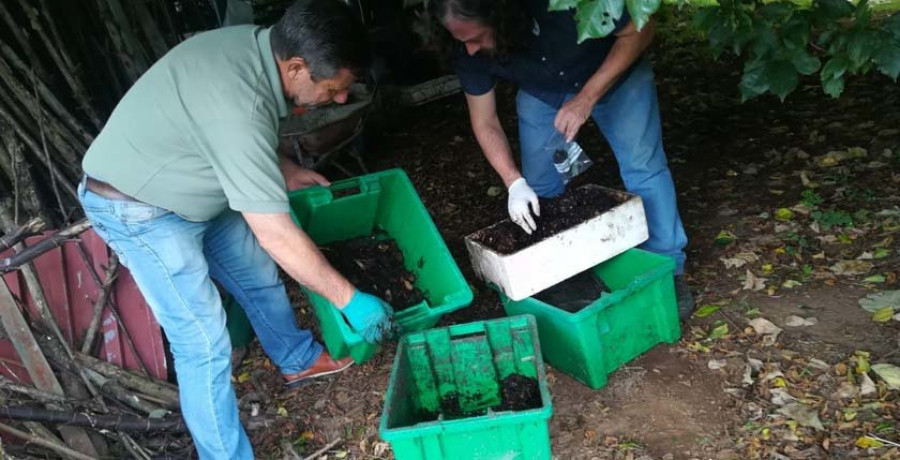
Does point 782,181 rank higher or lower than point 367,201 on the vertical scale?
lower

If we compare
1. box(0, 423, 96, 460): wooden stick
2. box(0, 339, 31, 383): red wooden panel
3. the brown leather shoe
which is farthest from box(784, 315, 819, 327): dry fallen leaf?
box(0, 339, 31, 383): red wooden panel

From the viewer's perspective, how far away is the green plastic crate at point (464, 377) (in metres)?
2.66

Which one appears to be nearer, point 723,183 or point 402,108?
point 723,183

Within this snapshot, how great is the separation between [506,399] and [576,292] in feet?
2.90

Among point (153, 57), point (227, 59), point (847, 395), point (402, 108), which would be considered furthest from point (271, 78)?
point (402, 108)

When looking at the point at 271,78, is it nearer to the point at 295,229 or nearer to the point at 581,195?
the point at 295,229

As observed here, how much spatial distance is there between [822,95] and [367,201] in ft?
14.3

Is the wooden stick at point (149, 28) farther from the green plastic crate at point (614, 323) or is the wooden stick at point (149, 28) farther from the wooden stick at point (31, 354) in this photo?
the green plastic crate at point (614, 323)

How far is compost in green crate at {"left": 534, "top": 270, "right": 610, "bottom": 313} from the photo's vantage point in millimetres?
3785

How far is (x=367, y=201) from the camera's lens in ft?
13.5

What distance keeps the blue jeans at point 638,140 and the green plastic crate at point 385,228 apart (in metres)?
0.73

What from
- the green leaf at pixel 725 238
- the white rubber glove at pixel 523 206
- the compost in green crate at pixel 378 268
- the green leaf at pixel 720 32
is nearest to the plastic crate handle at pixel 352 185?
the compost in green crate at pixel 378 268

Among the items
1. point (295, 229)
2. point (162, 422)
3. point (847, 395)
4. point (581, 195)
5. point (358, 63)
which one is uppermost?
point (358, 63)

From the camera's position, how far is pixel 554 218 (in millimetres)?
3504
